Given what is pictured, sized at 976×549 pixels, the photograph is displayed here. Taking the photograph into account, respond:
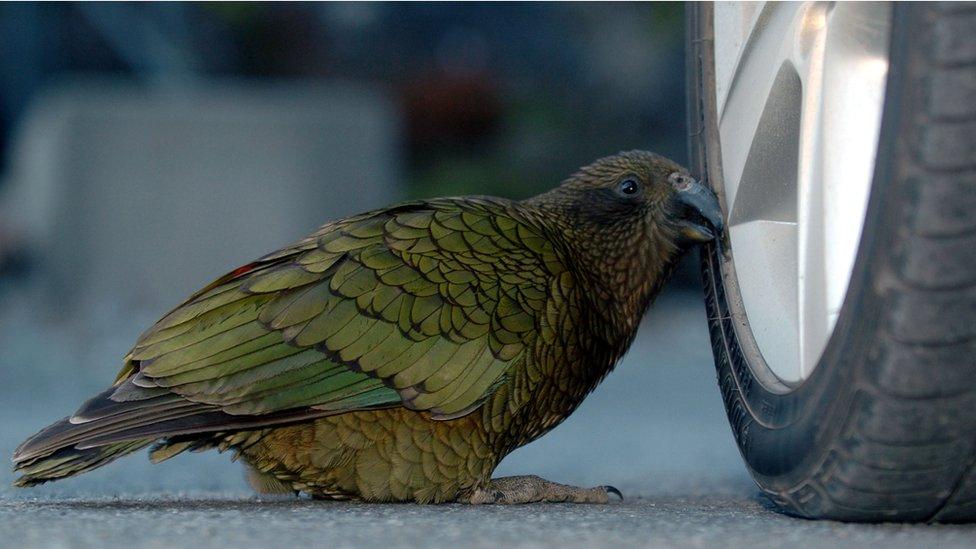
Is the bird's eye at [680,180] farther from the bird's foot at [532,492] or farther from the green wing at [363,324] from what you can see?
the bird's foot at [532,492]

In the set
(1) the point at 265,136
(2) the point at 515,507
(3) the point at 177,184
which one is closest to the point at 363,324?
(2) the point at 515,507

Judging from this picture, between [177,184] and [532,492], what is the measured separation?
732 centimetres

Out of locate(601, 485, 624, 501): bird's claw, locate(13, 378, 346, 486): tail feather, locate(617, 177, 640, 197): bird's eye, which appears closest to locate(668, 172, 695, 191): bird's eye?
locate(617, 177, 640, 197): bird's eye

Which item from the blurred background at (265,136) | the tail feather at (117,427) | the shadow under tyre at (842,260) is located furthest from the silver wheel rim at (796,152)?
the blurred background at (265,136)

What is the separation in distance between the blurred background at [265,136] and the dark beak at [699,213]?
242 cm

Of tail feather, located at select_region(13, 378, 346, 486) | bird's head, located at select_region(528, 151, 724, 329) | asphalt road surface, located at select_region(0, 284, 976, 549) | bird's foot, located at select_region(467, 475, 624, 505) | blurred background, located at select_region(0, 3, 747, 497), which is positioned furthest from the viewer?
blurred background, located at select_region(0, 3, 747, 497)

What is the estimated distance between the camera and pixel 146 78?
38.5 feet

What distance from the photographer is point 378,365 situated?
110 inches

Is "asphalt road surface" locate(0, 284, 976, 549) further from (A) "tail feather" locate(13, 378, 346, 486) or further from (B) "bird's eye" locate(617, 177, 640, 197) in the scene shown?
(B) "bird's eye" locate(617, 177, 640, 197)

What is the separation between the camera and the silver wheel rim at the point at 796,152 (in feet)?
8.18

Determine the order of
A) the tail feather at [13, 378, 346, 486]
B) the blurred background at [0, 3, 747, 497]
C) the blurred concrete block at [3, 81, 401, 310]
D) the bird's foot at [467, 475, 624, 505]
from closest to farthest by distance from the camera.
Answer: the tail feather at [13, 378, 346, 486] < the bird's foot at [467, 475, 624, 505] < the blurred background at [0, 3, 747, 497] < the blurred concrete block at [3, 81, 401, 310]

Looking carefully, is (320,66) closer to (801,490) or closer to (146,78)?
(146,78)

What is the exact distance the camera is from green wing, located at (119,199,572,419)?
8.93 feet

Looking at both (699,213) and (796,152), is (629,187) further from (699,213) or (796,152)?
(796,152)
